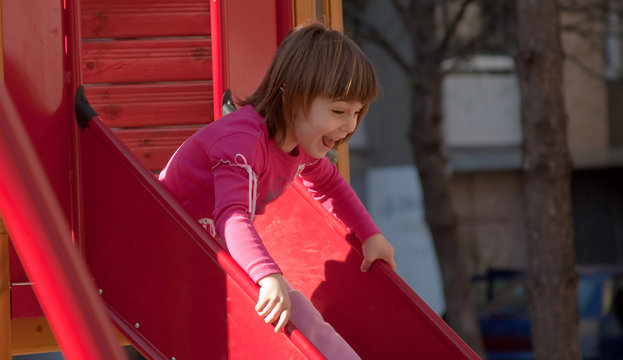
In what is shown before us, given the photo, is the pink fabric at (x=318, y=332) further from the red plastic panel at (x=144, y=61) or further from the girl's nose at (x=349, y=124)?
the red plastic panel at (x=144, y=61)

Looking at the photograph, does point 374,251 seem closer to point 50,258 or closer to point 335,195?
point 335,195

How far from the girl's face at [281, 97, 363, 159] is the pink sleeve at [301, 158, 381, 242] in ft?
0.87

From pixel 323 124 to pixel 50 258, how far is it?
1197mm

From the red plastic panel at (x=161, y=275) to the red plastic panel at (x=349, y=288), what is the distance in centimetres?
54

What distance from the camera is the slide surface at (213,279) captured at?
209 centimetres

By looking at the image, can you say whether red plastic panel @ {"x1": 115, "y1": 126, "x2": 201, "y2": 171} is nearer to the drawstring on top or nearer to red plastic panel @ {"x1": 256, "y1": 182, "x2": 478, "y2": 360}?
red plastic panel @ {"x1": 256, "y1": 182, "x2": 478, "y2": 360}

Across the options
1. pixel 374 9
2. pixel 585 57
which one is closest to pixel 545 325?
pixel 374 9

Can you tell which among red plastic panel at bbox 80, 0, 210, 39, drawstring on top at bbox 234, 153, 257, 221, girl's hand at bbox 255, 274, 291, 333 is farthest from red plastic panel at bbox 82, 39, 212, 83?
girl's hand at bbox 255, 274, 291, 333

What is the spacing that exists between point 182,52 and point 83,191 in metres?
1.04

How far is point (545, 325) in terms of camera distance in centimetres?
507

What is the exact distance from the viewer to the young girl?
2.18m

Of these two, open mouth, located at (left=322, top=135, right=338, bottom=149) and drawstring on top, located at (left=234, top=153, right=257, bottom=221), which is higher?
open mouth, located at (left=322, top=135, right=338, bottom=149)

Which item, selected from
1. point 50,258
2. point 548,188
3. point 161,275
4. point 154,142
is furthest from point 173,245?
point 548,188

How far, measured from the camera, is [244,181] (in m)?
2.19
